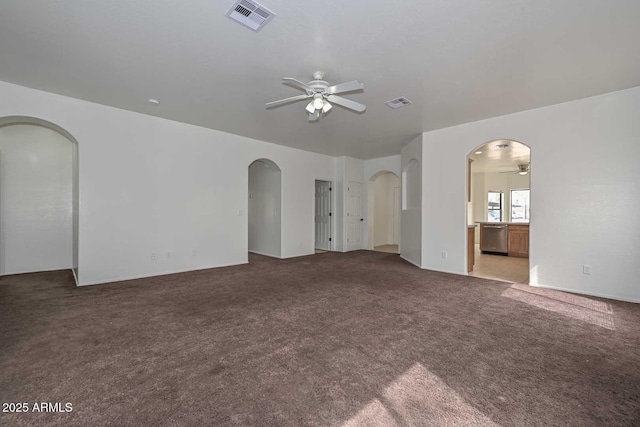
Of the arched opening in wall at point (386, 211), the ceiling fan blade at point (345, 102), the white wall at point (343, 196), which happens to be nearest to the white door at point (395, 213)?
the arched opening in wall at point (386, 211)

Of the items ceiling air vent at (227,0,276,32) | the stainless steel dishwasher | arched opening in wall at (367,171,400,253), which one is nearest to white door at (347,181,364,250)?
arched opening in wall at (367,171,400,253)

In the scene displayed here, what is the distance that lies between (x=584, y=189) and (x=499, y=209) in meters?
6.90

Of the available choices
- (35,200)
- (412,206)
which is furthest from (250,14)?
(35,200)

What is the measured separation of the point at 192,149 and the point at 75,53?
101 inches

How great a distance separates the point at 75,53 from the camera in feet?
9.75

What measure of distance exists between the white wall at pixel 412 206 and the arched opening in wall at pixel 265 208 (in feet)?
10.2

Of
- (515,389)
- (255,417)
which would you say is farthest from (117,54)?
(515,389)

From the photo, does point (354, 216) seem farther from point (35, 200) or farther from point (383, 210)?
point (35, 200)

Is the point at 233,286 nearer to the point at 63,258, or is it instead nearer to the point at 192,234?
the point at 192,234

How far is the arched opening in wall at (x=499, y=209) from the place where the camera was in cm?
571

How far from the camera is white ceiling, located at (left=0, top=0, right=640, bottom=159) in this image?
230 centimetres

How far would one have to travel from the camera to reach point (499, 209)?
34.3 feet

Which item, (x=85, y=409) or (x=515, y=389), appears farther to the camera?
(x=515, y=389)

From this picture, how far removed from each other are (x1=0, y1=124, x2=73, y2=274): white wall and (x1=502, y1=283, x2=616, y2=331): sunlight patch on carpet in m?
8.08
